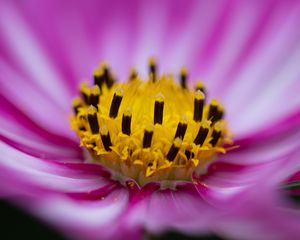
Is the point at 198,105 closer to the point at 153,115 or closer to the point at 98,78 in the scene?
the point at 153,115

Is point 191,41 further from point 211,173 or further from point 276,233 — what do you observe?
point 276,233

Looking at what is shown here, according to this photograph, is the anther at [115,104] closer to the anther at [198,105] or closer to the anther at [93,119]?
the anther at [93,119]

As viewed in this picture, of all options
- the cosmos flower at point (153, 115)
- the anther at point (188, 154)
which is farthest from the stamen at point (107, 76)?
the anther at point (188, 154)

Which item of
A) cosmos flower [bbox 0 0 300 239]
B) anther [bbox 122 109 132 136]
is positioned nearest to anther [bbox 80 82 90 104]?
cosmos flower [bbox 0 0 300 239]

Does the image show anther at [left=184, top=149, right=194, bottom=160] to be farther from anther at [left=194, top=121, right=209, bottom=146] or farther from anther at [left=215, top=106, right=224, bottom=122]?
anther at [left=215, top=106, right=224, bottom=122]

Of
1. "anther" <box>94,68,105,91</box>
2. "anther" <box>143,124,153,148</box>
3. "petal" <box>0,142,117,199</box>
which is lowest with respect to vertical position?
"petal" <box>0,142,117,199</box>

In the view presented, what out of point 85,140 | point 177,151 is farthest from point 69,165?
point 177,151
